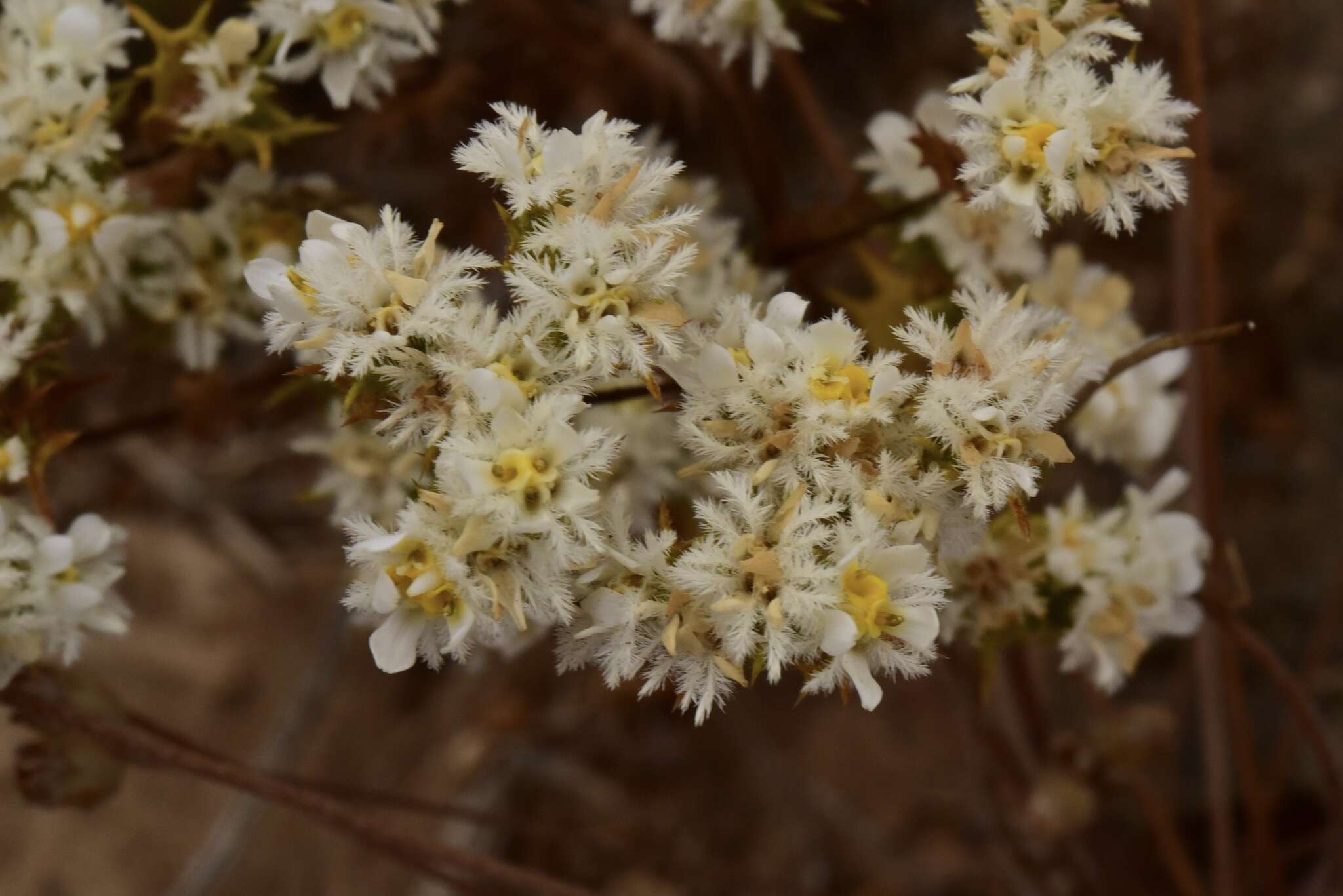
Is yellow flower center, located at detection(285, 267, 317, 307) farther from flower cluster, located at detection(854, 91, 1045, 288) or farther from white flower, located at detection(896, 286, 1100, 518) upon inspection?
flower cluster, located at detection(854, 91, 1045, 288)

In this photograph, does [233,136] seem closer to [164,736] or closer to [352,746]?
[164,736]

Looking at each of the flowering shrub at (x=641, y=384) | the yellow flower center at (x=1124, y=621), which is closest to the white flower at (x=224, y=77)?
the flowering shrub at (x=641, y=384)

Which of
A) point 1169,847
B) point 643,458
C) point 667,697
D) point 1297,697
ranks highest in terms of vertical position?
point 643,458

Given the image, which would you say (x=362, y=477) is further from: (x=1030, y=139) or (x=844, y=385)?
(x=1030, y=139)

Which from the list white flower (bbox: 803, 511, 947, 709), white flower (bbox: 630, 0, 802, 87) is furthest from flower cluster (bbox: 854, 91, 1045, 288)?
white flower (bbox: 803, 511, 947, 709)

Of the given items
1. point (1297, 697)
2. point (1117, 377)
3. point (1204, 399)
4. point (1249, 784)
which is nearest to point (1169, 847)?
point (1249, 784)
